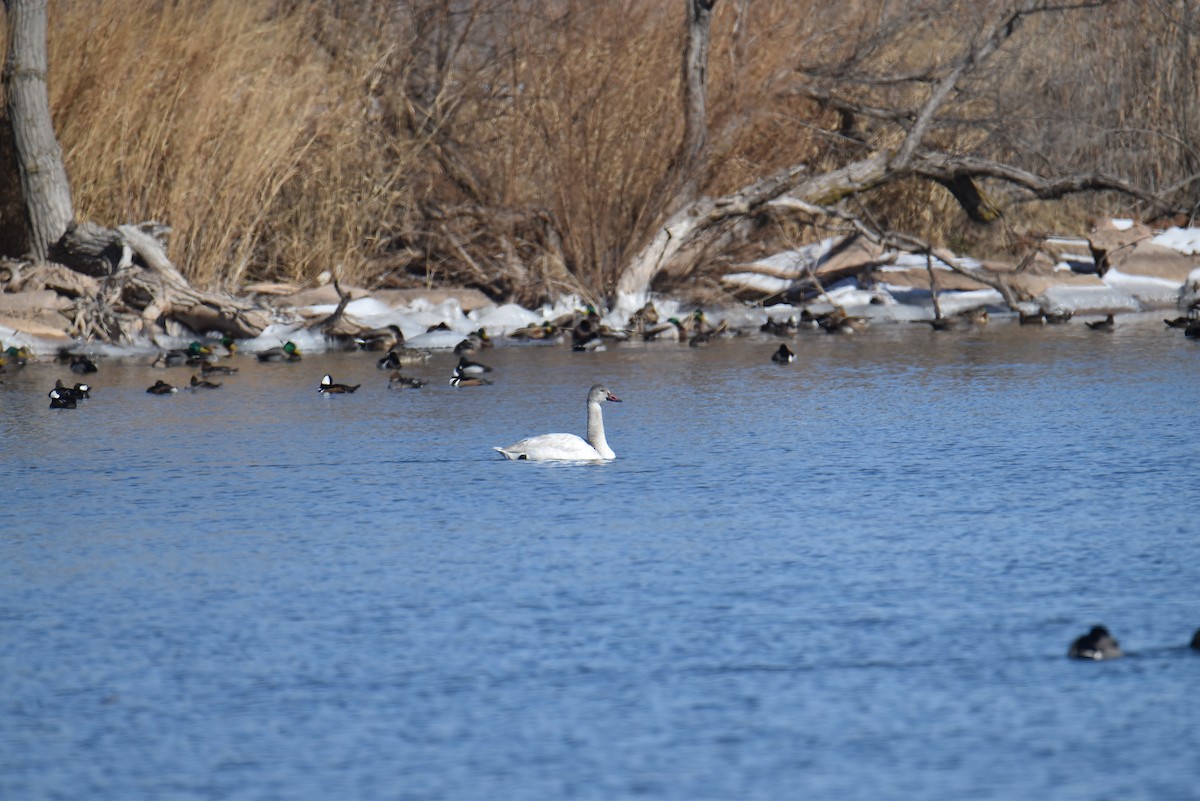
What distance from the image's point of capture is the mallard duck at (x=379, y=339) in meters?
17.2

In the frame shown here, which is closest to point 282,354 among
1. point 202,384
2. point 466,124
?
point 202,384

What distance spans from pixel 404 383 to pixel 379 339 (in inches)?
147

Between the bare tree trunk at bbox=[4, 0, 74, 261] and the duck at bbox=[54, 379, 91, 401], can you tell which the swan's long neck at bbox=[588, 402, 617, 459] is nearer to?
the duck at bbox=[54, 379, 91, 401]

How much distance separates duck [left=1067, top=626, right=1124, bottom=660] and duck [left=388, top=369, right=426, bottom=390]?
8.77 metres

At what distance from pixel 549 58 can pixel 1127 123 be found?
31.2 feet

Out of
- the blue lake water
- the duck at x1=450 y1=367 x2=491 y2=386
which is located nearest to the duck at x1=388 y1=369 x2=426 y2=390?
the duck at x1=450 y1=367 x2=491 y2=386

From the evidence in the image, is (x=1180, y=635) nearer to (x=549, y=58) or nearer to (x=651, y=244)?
(x=651, y=244)

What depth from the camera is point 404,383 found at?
44.5 feet

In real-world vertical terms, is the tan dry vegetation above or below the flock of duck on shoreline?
above

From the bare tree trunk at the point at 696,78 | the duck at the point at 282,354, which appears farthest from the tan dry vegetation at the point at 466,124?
the duck at the point at 282,354

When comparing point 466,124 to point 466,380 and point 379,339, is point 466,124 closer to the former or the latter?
point 379,339

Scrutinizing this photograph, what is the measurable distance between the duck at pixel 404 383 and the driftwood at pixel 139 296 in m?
4.46

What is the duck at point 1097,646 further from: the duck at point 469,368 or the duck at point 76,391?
the duck at point 76,391

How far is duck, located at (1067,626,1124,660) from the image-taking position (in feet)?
17.5
